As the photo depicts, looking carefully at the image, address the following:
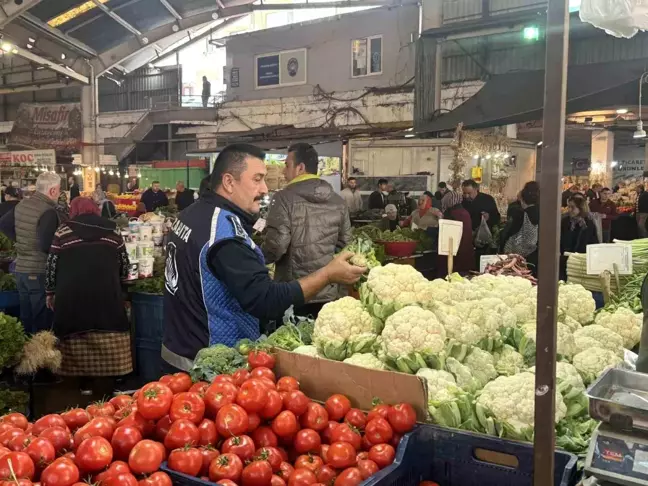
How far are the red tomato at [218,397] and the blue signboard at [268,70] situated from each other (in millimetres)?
18175

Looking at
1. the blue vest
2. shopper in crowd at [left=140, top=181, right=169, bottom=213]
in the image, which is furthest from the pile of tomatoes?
shopper in crowd at [left=140, top=181, right=169, bottom=213]

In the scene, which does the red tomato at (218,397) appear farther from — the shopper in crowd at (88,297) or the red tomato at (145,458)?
the shopper in crowd at (88,297)

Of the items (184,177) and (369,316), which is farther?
(184,177)

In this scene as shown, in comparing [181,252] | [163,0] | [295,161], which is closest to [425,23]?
[163,0]

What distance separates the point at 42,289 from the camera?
19.9ft

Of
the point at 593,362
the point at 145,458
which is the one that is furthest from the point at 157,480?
the point at 593,362

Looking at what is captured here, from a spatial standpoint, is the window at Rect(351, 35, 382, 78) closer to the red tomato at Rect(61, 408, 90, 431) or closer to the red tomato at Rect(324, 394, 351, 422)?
the red tomato at Rect(324, 394, 351, 422)

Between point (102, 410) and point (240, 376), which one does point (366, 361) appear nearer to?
point (240, 376)

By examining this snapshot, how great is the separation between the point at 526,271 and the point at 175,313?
9.57 ft

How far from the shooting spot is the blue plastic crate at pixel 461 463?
5.81 ft

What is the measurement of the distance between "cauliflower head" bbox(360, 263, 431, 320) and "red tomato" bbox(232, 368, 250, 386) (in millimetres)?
797

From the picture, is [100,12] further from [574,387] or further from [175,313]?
[574,387]

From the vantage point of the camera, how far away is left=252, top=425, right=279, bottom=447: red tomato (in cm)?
203

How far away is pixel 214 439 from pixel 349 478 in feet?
1.52
